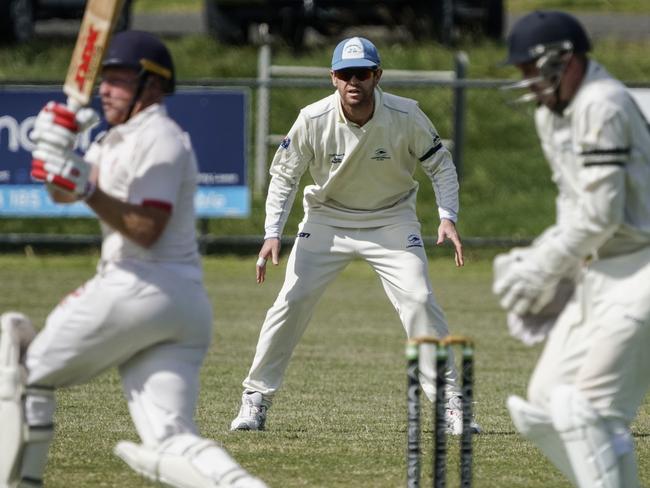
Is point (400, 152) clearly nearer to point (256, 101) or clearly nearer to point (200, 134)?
point (200, 134)

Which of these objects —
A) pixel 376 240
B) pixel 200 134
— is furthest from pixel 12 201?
pixel 376 240

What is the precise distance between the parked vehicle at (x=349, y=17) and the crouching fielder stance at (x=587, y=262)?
17.0m

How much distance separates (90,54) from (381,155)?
129 inches

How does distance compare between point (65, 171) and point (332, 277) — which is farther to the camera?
point (332, 277)

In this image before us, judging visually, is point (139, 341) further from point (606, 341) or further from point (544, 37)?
point (544, 37)

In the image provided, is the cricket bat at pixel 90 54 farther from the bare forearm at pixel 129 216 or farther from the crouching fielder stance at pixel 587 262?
the crouching fielder stance at pixel 587 262

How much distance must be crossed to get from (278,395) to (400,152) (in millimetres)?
2094

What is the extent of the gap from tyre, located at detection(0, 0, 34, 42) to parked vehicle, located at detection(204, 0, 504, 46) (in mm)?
2952

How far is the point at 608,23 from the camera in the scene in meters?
28.7

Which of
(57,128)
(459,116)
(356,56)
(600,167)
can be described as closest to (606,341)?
(600,167)

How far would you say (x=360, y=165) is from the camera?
349 inches

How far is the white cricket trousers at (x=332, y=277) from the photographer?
8641mm

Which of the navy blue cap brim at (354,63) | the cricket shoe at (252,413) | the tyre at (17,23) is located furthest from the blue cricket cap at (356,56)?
the tyre at (17,23)

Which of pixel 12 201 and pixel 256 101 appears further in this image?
pixel 256 101
